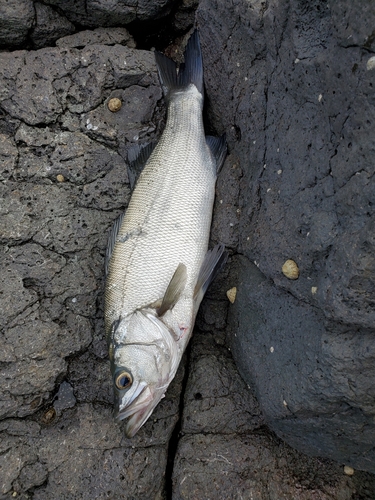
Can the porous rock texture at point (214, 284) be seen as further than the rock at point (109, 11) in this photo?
No

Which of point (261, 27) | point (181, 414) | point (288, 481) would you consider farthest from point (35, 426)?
point (261, 27)

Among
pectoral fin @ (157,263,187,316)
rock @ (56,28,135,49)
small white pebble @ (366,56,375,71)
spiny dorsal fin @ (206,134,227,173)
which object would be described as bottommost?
pectoral fin @ (157,263,187,316)

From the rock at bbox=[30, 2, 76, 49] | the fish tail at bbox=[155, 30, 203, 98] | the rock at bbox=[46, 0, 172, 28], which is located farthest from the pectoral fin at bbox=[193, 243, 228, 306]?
the rock at bbox=[30, 2, 76, 49]

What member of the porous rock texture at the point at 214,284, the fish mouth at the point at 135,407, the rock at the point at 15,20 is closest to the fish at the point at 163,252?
the fish mouth at the point at 135,407

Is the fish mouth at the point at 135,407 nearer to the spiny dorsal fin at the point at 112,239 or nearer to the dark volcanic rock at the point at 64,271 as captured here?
the dark volcanic rock at the point at 64,271

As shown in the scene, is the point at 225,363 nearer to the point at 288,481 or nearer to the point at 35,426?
the point at 288,481

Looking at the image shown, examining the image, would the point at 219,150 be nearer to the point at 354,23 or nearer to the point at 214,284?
the point at 214,284

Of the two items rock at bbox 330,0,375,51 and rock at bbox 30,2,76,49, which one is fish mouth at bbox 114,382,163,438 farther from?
rock at bbox 30,2,76,49
